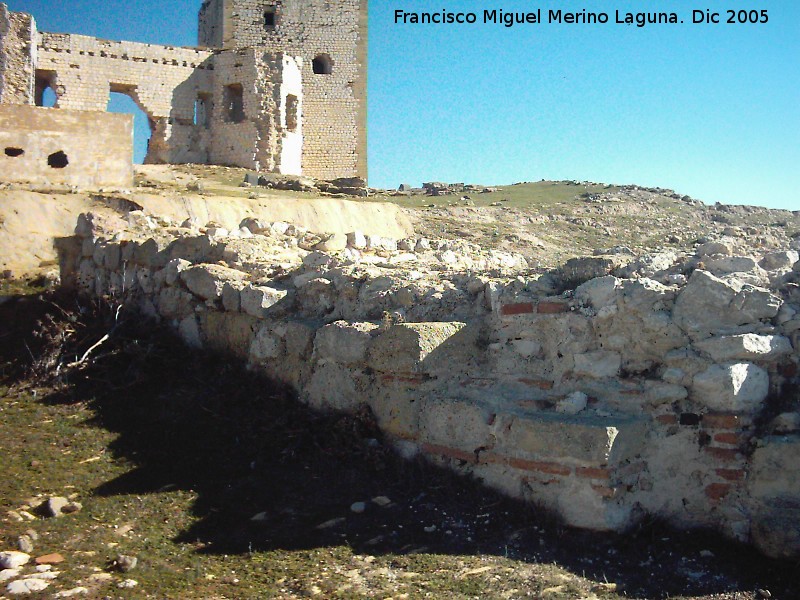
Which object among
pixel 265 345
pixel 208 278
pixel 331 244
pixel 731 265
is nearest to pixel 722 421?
pixel 731 265

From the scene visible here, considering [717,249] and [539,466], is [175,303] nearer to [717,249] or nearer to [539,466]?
[539,466]

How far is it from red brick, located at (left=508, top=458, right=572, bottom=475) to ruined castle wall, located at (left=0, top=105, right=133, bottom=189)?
38.1 ft

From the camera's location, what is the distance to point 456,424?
184 inches

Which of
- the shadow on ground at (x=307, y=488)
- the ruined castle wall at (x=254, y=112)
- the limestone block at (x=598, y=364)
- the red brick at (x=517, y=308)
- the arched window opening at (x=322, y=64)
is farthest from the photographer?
the arched window opening at (x=322, y=64)

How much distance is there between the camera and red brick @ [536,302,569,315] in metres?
4.61

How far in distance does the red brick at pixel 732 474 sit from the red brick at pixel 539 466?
775 mm

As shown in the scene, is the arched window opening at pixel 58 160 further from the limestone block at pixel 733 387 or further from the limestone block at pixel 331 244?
the limestone block at pixel 733 387

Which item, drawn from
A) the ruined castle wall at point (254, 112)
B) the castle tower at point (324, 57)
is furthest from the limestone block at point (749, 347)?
the castle tower at point (324, 57)

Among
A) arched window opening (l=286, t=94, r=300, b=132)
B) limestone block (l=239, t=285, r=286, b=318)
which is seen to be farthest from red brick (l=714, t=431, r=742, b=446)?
arched window opening (l=286, t=94, r=300, b=132)

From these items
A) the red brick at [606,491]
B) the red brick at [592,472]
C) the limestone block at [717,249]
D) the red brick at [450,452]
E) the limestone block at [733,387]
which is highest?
the limestone block at [717,249]

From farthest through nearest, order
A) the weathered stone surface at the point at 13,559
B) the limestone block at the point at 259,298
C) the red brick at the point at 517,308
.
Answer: the limestone block at the point at 259,298
the red brick at the point at 517,308
the weathered stone surface at the point at 13,559

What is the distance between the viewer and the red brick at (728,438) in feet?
13.4

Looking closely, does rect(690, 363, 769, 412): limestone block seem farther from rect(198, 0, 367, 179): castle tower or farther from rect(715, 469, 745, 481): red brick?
rect(198, 0, 367, 179): castle tower

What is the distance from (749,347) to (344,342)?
2.46 meters
